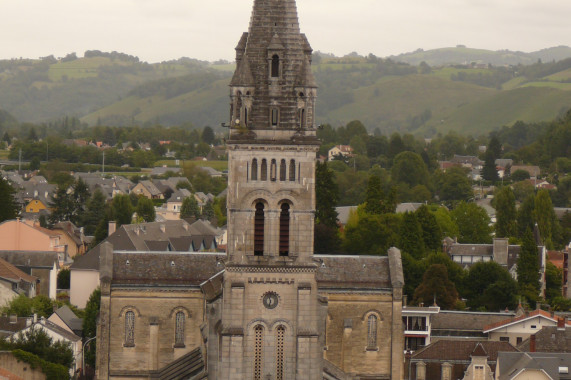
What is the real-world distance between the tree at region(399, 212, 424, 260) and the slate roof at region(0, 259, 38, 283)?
83.6 ft

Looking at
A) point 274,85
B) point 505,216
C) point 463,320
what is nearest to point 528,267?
point 463,320

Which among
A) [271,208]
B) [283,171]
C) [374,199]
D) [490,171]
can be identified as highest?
[283,171]

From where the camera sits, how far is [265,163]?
47188 mm

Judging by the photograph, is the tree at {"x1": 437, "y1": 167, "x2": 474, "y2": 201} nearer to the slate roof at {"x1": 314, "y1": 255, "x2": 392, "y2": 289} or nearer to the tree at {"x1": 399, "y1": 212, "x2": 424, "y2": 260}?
the tree at {"x1": 399, "y1": 212, "x2": 424, "y2": 260}

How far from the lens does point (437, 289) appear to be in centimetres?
8962

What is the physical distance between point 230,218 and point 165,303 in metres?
14.8

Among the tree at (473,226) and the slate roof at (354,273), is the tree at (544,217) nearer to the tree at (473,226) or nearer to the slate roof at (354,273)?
the tree at (473,226)

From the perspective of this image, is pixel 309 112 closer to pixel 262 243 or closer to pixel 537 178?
pixel 262 243

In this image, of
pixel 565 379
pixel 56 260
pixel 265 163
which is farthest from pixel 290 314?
pixel 56 260

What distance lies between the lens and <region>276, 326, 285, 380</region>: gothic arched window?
47.6 meters

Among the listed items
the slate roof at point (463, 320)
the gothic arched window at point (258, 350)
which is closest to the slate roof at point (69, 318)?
the slate roof at point (463, 320)

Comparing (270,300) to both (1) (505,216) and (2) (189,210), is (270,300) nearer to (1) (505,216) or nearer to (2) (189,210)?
(1) (505,216)

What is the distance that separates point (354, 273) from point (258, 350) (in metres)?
15.7

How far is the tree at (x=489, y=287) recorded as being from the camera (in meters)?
93.5
